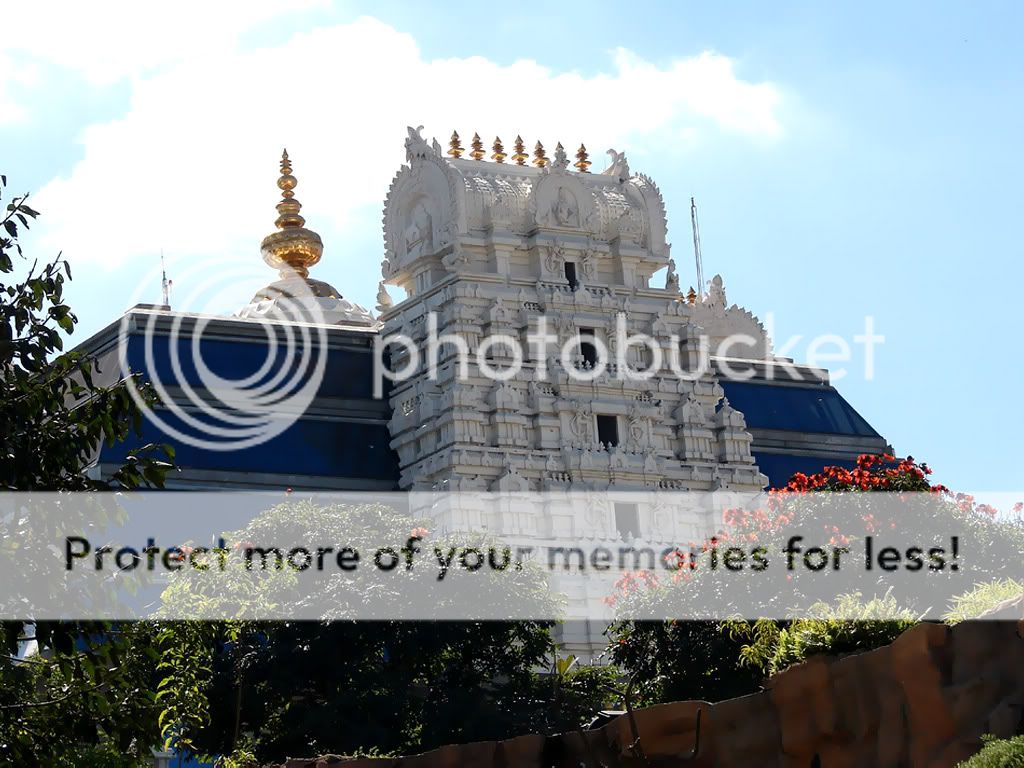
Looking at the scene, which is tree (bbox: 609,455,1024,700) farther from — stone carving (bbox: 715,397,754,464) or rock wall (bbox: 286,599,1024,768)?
stone carving (bbox: 715,397,754,464)

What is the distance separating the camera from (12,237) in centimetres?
1872

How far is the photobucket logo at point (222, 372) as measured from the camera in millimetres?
60469

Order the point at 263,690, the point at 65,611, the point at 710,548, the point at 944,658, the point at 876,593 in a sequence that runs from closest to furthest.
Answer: the point at 65,611 → the point at 944,658 → the point at 876,593 → the point at 710,548 → the point at 263,690

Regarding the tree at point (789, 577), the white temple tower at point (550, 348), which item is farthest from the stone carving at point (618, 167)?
the tree at point (789, 577)

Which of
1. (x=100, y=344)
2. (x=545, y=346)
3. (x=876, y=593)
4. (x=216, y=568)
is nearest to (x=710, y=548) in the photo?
(x=876, y=593)

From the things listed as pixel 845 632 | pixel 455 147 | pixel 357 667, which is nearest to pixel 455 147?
pixel 455 147

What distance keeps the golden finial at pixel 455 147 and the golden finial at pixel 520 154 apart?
1.77 m

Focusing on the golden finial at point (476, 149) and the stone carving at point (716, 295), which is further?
the stone carving at point (716, 295)

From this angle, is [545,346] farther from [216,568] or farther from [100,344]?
[216,568]

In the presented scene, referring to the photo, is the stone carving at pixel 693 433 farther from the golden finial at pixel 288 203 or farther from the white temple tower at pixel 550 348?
the golden finial at pixel 288 203

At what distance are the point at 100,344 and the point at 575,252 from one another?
13.4 m

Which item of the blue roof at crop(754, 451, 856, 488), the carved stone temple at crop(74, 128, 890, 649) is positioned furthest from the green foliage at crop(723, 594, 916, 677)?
the blue roof at crop(754, 451, 856, 488)

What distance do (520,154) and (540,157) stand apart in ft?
1.99

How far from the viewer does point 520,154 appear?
64.3 metres
